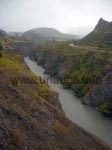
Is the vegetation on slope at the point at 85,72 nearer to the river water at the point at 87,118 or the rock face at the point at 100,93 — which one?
the rock face at the point at 100,93

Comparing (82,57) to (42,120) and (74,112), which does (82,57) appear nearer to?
(74,112)

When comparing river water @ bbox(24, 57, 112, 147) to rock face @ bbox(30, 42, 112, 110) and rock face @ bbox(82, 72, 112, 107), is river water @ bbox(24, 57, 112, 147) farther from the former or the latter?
rock face @ bbox(30, 42, 112, 110)

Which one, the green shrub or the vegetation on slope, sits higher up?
the vegetation on slope

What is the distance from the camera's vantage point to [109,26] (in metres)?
153

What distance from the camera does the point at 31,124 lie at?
37.9 metres

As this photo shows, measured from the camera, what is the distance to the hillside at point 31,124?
112 feet

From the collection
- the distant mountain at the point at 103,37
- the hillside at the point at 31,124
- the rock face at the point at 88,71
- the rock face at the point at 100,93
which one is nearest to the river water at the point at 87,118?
the rock face at the point at 100,93

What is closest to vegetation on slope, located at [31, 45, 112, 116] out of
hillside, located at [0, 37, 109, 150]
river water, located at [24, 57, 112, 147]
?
river water, located at [24, 57, 112, 147]

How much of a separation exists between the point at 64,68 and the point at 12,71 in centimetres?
6101

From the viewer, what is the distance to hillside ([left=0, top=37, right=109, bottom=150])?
34050mm

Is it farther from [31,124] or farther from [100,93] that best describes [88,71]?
[31,124]

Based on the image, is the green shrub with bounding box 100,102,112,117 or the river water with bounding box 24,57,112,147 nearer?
the river water with bounding box 24,57,112,147

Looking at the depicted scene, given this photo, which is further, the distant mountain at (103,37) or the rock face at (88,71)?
the distant mountain at (103,37)

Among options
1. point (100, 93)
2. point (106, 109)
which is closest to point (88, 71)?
point (100, 93)
